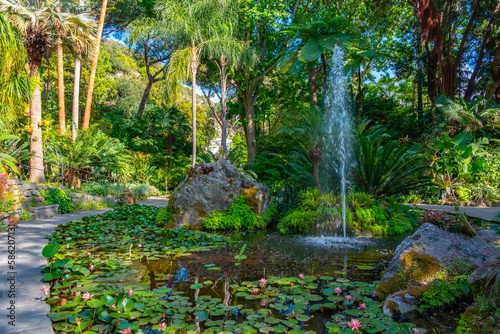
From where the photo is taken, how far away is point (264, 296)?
2668 millimetres

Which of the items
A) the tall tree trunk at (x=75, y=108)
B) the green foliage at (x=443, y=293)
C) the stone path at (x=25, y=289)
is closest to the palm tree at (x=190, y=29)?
the tall tree trunk at (x=75, y=108)

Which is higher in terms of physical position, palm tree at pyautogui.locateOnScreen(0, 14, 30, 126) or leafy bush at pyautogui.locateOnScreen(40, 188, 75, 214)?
palm tree at pyautogui.locateOnScreen(0, 14, 30, 126)

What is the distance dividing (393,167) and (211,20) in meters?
8.96

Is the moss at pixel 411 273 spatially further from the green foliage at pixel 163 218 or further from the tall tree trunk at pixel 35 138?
the tall tree trunk at pixel 35 138

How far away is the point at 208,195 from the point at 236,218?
2.93 feet

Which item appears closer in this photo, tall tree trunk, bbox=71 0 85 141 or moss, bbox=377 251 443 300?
moss, bbox=377 251 443 300

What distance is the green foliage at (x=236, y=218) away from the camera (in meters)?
6.64

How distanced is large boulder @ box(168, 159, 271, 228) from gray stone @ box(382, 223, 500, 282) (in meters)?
4.46

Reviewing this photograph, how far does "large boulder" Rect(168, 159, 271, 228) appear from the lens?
6.79m

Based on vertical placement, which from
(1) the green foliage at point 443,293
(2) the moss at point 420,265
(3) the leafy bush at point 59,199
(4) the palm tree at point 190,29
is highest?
(4) the palm tree at point 190,29

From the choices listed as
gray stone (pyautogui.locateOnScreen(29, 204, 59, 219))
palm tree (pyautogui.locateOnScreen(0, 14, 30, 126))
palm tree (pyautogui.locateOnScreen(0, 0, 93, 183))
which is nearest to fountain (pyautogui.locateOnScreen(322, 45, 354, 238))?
gray stone (pyautogui.locateOnScreen(29, 204, 59, 219))

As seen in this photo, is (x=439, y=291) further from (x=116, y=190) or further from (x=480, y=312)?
(x=116, y=190)

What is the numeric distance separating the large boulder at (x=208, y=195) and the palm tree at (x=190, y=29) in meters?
3.87

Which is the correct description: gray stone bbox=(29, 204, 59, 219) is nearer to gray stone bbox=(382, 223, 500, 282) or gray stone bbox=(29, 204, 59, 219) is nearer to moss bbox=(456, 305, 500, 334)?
gray stone bbox=(382, 223, 500, 282)
